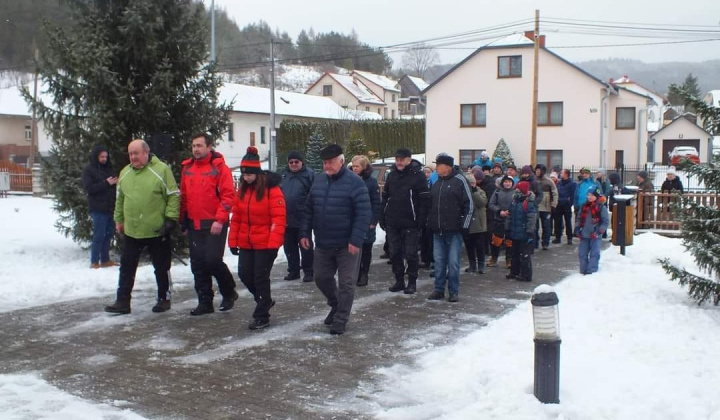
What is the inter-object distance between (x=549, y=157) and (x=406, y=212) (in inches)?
1252

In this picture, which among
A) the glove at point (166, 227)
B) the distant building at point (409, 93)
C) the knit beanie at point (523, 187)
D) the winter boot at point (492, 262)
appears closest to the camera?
the glove at point (166, 227)

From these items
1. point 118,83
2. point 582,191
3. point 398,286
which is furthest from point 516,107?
point 398,286

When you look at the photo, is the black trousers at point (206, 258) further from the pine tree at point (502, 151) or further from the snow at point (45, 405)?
the pine tree at point (502, 151)

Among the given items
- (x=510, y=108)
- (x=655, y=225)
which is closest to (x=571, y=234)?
(x=655, y=225)

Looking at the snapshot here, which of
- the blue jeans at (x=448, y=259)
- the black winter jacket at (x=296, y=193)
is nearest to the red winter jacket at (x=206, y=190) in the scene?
the black winter jacket at (x=296, y=193)

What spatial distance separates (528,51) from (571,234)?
83.2ft

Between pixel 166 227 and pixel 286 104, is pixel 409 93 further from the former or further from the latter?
pixel 166 227

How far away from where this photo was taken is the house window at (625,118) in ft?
136

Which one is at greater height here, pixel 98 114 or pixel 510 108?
pixel 510 108

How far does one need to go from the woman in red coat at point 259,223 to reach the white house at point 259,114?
40935 mm

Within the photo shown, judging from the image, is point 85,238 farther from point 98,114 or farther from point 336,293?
point 336,293

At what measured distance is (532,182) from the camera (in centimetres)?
1251

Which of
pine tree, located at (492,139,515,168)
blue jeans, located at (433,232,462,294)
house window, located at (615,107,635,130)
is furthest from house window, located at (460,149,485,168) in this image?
blue jeans, located at (433,232,462,294)

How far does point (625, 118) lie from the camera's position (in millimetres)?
41688
